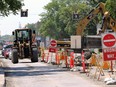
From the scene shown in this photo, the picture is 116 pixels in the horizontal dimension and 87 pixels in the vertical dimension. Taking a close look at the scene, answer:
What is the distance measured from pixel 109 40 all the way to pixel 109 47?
1.01ft

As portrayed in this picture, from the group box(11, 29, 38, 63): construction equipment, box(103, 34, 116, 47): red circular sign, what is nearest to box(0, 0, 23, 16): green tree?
box(11, 29, 38, 63): construction equipment

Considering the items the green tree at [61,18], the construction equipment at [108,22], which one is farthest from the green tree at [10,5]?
the green tree at [61,18]

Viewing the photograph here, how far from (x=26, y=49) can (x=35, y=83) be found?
19185 mm

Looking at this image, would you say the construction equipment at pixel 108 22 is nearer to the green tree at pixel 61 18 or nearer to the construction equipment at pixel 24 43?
the construction equipment at pixel 24 43

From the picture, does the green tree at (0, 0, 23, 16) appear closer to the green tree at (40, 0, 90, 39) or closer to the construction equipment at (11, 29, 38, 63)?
the construction equipment at (11, 29, 38, 63)

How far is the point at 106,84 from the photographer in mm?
20031

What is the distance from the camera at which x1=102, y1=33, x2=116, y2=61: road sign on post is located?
20.3 metres

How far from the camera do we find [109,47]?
20.4 m

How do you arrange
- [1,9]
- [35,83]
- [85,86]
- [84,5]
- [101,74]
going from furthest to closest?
[84,5] < [1,9] < [101,74] < [35,83] < [85,86]

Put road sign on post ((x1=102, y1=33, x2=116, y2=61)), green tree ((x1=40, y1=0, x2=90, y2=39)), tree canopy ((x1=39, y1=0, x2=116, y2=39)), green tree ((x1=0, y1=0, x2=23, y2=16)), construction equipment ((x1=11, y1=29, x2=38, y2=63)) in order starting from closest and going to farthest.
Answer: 1. road sign on post ((x1=102, y1=33, x2=116, y2=61))
2. green tree ((x1=0, y1=0, x2=23, y2=16))
3. construction equipment ((x1=11, y1=29, x2=38, y2=63))
4. tree canopy ((x1=39, y1=0, x2=116, y2=39))
5. green tree ((x1=40, y1=0, x2=90, y2=39))

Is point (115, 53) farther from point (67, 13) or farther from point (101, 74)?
point (67, 13)

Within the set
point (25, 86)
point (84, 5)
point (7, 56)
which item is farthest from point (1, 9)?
point (84, 5)

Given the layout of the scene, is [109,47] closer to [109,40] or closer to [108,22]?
[109,40]

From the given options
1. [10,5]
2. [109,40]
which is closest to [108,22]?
[10,5]
